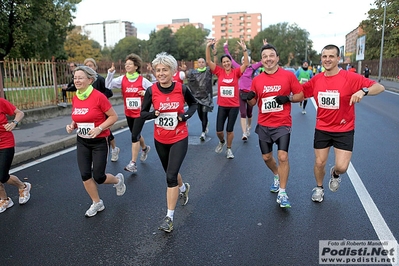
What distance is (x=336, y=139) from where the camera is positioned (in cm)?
434

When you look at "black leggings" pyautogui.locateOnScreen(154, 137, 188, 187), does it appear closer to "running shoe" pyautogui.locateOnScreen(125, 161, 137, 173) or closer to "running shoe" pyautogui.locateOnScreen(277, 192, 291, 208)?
"running shoe" pyautogui.locateOnScreen(277, 192, 291, 208)

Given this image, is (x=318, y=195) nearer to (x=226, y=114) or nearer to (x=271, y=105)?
(x=271, y=105)

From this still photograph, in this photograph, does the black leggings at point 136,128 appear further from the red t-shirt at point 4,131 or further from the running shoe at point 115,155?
the red t-shirt at point 4,131

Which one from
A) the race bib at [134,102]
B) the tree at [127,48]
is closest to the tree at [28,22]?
the race bib at [134,102]

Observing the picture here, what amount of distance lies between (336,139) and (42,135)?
7.28 m

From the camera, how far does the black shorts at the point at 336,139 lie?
4.30 metres

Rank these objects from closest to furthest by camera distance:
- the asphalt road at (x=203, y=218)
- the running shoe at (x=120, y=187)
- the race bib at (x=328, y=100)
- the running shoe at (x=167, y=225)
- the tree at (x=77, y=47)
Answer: the asphalt road at (x=203, y=218) → the running shoe at (x=167, y=225) → the race bib at (x=328, y=100) → the running shoe at (x=120, y=187) → the tree at (x=77, y=47)

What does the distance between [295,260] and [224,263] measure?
644mm

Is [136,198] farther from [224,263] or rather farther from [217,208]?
[224,263]

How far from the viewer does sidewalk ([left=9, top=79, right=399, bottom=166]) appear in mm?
7236

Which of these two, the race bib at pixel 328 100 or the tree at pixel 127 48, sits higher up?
the tree at pixel 127 48

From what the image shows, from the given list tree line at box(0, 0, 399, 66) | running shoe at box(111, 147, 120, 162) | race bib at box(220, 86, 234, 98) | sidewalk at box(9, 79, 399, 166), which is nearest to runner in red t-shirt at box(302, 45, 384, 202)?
race bib at box(220, 86, 234, 98)

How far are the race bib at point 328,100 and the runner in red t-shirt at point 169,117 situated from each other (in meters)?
1.60

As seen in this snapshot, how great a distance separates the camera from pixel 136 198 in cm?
485
